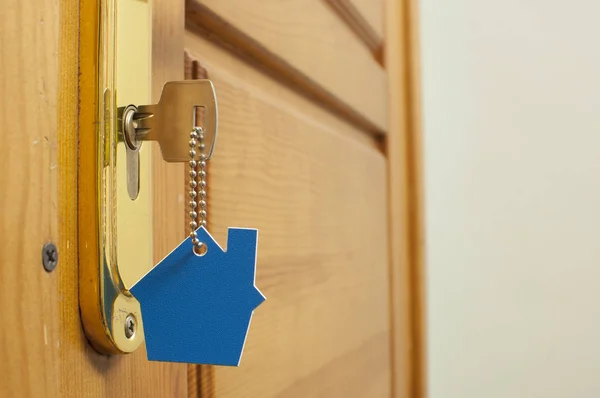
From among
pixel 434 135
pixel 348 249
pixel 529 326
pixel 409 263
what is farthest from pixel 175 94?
pixel 529 326

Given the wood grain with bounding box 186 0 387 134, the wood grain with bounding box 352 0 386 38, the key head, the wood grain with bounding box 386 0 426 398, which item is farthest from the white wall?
the key head

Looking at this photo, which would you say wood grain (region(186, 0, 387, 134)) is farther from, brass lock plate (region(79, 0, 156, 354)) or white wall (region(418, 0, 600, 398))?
white wall (region(418, 0, 600, 398))

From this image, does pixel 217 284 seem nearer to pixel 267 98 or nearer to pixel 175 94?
pixel 175 94

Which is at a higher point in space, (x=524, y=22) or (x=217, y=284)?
(x=524, y=22)

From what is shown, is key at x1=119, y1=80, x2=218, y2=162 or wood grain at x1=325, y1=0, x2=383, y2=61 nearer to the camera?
key at x1=119, y1=80, x2=218, y2=162

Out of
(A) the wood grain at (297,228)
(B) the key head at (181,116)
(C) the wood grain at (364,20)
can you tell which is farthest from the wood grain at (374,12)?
(B) the key head at (181,116)

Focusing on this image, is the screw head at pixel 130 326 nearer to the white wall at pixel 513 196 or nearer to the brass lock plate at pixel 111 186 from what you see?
the brass lock plate at pixel 111 186

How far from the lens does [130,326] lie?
0.94ft

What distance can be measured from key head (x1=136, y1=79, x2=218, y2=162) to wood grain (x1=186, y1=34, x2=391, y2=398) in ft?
0.30

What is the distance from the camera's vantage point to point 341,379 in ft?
2.10

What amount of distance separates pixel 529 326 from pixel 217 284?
100cm

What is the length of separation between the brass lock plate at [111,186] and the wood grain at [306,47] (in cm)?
10

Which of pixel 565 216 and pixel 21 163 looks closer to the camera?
pixel 21 163

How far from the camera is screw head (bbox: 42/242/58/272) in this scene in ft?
0.77
